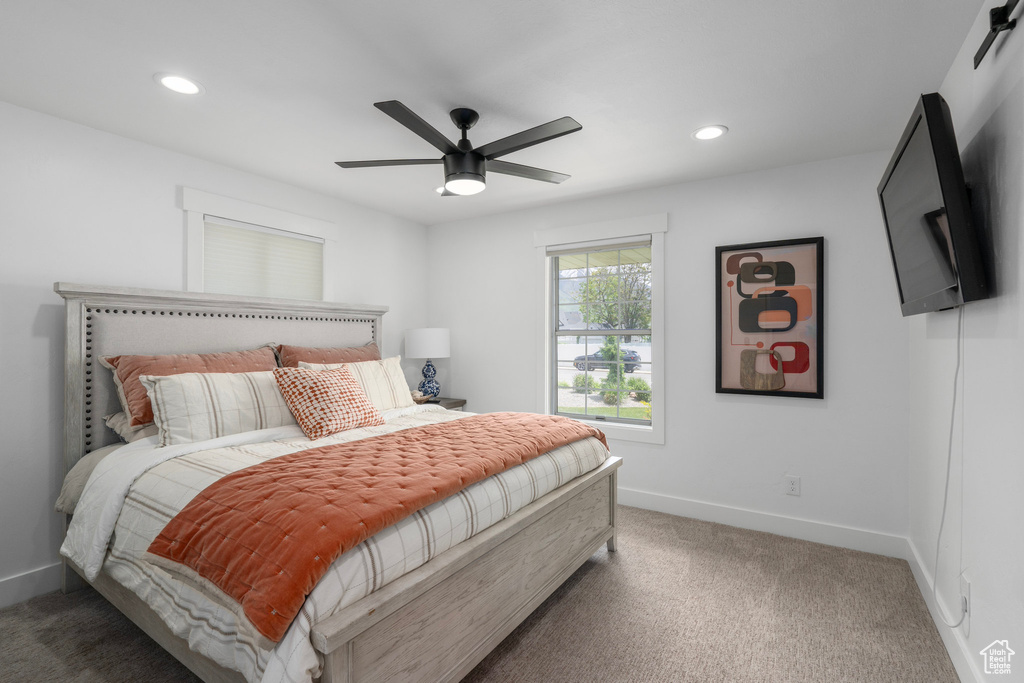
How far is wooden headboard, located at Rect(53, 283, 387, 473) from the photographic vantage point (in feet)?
7.81

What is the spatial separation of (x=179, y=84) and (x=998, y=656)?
145 inches

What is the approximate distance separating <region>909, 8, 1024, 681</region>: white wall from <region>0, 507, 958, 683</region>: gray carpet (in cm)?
31

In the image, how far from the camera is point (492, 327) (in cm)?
437

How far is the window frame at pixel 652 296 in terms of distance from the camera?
3.59m

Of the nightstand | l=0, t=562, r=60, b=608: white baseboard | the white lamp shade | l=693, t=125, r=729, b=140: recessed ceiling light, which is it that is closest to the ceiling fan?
l=693, t=125, r=729, b=140: recessed ceiling light

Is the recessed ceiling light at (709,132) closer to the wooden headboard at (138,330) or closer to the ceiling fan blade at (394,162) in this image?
the ceiling fan blade at (394,162)

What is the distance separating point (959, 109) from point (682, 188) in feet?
5.55

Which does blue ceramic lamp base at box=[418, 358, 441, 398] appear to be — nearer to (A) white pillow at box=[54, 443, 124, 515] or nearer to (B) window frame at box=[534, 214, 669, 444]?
(B) window frame at box=[534, 214, 669, 444]

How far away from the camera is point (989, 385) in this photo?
157 cm

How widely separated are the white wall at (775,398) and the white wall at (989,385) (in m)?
0.81

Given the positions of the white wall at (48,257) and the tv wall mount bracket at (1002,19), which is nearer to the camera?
the tv wall mount bracket at (1002,19)

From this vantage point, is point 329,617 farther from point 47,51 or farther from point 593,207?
point 593,207

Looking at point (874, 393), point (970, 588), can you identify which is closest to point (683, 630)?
point (970, 588)

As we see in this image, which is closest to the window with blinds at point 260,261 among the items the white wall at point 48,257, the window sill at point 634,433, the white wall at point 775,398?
the white wall at point 48,257
